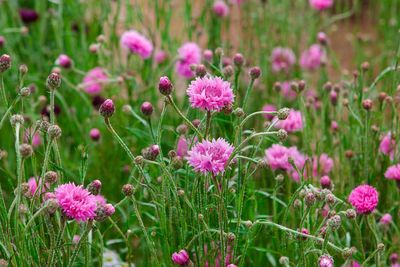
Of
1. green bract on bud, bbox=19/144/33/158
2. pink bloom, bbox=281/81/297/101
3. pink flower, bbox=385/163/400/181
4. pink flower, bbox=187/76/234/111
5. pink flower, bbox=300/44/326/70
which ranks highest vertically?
pink flower, bbox=187/76/234/111

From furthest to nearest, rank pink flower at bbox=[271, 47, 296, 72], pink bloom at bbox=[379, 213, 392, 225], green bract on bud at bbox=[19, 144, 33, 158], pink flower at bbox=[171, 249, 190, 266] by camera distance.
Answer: pink flower at bbox=[271, 47, 296, 72] → pink bloom at bbox=[379, 213, 392, 225] → pink flower at bbox=[171, 249, 190, 266] → green bract on bud at bbox=[19, 144, 33, 158]

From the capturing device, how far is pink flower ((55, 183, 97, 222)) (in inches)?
40.8

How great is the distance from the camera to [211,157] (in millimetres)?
1058

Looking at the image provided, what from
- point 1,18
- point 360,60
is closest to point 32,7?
point 1,18

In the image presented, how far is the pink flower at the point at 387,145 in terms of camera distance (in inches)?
60.3

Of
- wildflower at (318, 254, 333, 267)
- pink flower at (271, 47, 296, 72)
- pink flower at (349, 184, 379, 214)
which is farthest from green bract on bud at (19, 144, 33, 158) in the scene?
pink flower at (271, 47, 296, 72)

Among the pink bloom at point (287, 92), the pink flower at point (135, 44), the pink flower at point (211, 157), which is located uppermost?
the pink flower at point (211, 157)

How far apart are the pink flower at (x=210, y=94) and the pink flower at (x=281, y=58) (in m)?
1.18

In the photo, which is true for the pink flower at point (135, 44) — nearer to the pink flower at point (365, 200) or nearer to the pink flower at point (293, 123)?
the pink flower at point (293, 123)

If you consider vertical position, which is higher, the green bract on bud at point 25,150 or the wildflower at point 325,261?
the green bract on bud at point 25,150

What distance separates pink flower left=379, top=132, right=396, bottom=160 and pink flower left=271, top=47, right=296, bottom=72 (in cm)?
73

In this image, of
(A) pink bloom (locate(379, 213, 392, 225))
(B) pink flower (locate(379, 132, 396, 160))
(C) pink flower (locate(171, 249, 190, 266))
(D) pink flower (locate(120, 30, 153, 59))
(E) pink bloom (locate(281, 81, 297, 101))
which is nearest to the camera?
(C) pink flower (locate(171, 249, 190, 266))

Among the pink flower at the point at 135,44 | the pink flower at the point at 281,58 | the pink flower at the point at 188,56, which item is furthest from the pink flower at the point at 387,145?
the pink flower at the point at 281,58

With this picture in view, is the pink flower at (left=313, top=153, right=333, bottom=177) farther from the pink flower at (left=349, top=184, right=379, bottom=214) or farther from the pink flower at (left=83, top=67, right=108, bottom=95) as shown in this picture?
the pink flower at (left=83, top=67, right=108, bottom=95)
